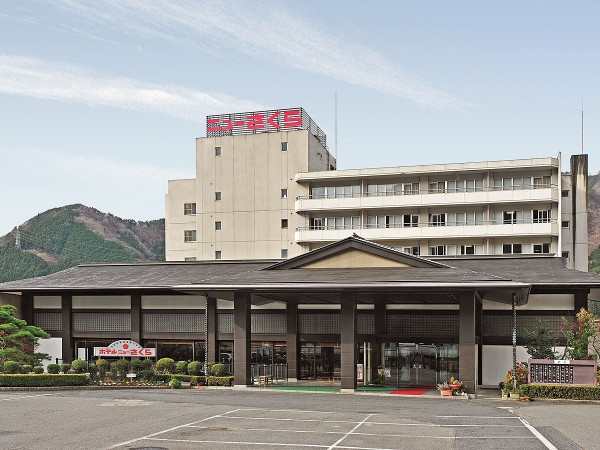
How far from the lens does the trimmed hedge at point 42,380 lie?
4075 cm

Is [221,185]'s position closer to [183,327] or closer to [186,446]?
[183,327]

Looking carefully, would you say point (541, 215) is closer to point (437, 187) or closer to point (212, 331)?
point (437, 187)

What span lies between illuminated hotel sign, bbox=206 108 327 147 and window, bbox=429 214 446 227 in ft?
59.4

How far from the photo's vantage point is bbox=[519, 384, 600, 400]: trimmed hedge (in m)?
34.7

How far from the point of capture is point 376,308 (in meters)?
44.6

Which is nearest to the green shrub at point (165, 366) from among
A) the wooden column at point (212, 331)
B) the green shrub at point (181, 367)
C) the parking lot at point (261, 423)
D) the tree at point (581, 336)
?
the green shrub at point (181, 367)

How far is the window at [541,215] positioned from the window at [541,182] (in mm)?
2451

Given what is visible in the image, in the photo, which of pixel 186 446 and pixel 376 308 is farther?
pixel 376 308

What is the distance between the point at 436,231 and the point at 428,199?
3.49 metres

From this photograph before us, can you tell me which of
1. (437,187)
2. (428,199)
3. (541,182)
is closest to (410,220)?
(428,199)

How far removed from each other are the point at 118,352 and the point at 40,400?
1138cm

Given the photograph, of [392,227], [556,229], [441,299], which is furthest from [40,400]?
[556,229]

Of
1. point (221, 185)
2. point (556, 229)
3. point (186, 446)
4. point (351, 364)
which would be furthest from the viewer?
point (221, 185)

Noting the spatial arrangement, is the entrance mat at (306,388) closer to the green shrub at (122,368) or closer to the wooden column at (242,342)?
the wooden column at (242,342)
